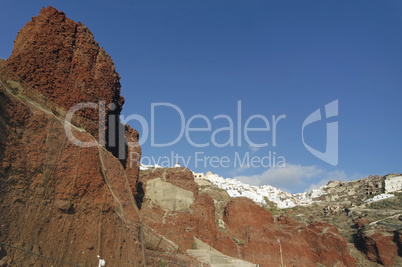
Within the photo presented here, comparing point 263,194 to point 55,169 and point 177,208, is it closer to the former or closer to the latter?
point 177,208

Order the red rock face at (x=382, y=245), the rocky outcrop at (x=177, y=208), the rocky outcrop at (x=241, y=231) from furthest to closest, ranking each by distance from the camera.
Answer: the red rock face at (x=382, y=245)
the rocky outcrop at (x=241, y=231)
the rocky outcrop at (x=177, y=208)

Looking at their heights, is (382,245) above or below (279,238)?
below

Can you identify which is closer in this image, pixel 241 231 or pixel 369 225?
pixel 241 231

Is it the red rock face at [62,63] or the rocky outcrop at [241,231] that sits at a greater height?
the red rock face at [62,63]

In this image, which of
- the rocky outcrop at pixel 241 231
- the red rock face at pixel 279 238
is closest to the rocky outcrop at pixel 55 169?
the rocky outcrop at pixel 241 231

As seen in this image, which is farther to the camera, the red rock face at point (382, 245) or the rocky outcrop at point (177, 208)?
the red rock face at point (382, 245)

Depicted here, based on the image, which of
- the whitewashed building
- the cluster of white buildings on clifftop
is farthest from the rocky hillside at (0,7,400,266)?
the whitewashed building

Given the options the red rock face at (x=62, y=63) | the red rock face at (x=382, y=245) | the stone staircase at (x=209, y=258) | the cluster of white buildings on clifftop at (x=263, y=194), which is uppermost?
the red rock face at (x=62, y=63)

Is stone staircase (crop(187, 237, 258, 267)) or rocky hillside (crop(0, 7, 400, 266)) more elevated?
rocky hillside (crop(0, 7, 400, 266))

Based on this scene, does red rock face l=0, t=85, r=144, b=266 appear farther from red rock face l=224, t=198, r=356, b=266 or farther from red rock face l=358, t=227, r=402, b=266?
red rock face l=358, t=227, r=402, b=266

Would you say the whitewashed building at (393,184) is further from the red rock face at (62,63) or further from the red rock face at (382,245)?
the red rock face at (62,63)

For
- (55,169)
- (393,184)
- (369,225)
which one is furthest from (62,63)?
(393,184)

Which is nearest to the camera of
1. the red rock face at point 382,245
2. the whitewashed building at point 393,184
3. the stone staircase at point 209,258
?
the stone staircase at point 209,258

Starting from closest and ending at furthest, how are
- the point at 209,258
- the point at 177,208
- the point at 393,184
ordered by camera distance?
1. the point at 209,258
2. the point at 177,208
3. the point at 393,184
